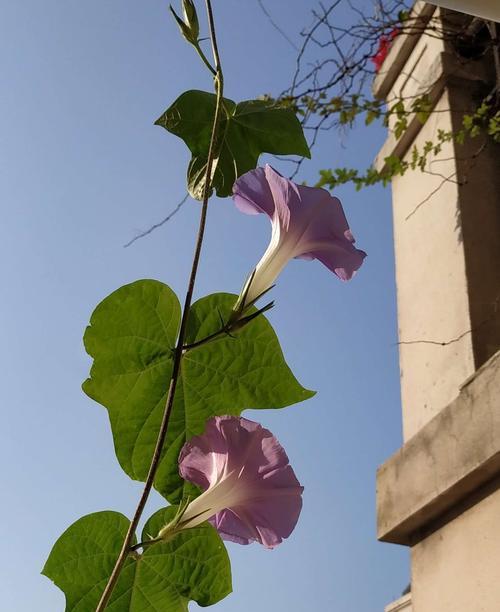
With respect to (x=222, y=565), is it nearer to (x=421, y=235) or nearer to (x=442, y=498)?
(x=442, y=498)

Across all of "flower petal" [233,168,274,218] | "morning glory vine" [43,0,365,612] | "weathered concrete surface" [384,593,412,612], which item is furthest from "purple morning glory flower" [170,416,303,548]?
"weathered concrete surface" [384,593,412,612]

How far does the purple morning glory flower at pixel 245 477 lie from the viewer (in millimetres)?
340

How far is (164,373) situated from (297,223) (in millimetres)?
114

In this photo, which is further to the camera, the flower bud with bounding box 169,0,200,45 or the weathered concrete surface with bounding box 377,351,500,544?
the weathered concrete surface with bounding box 377,351,500,544

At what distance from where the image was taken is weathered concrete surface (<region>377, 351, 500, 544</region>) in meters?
1.12

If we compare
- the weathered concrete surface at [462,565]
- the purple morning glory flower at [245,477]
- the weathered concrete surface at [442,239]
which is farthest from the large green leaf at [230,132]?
the weathered concrete surface at [442,239]

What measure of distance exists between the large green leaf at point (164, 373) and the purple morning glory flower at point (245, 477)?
5cm

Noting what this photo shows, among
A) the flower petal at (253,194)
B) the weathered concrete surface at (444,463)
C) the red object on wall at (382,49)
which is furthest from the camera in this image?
the red object on wall at (382,49)

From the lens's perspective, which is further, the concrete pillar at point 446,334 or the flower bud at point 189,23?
the concrete pillar at point 446,334

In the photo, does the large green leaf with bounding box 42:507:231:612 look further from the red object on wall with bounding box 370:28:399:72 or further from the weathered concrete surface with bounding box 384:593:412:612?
the red object on wall with bounding box 370:28:399:72

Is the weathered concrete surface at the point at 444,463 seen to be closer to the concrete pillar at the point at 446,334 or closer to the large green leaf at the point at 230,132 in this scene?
the concrete pillar at the point at 446,334

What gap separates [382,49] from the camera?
2.04 metres

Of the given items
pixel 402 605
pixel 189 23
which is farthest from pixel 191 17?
pixel 402 605

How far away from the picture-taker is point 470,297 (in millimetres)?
1421
